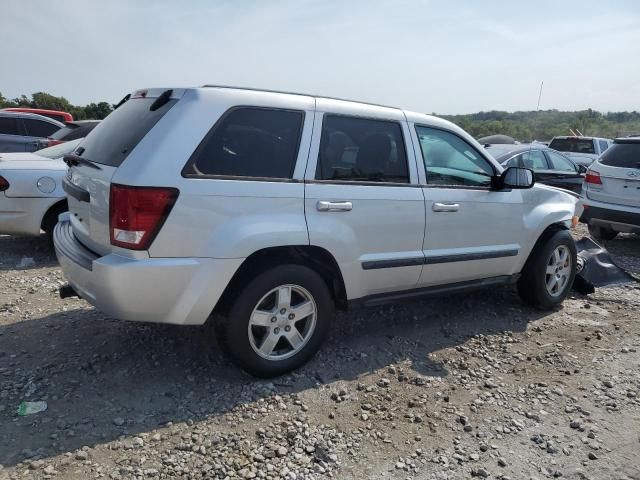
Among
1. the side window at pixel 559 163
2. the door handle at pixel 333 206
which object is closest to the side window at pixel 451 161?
the door handle at pixel 333 206

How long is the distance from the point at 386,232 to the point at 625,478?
199cm

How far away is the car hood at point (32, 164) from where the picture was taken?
5.73 m

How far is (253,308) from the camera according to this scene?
3.25m

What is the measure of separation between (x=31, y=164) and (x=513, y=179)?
5148mm

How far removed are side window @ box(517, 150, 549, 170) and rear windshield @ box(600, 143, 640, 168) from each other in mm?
1690

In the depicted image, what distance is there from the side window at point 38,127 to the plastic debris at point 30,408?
9.88 meters

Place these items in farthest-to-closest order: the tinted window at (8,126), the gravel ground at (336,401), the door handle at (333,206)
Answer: the tinted window at (8,126)
the door handle at (333,206)
the gravel ground at (336,401)

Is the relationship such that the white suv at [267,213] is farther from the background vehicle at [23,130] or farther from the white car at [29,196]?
the background vehicle at [23,130]

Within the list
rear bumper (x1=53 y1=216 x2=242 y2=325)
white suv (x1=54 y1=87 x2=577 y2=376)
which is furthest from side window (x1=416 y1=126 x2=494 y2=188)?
rear bumper (x1=53 y1=216 x2=242 y2=325)

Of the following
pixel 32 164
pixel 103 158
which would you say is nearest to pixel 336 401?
pixel 103 158

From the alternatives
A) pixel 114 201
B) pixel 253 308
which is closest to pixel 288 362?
pixel 253 308

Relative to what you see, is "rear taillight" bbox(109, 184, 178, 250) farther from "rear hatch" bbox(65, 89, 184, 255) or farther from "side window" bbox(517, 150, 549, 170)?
"side window" bbox(517, 150, 549, 170)

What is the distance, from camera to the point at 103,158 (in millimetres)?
3238

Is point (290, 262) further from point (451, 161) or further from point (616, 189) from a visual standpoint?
point (616, 189)
